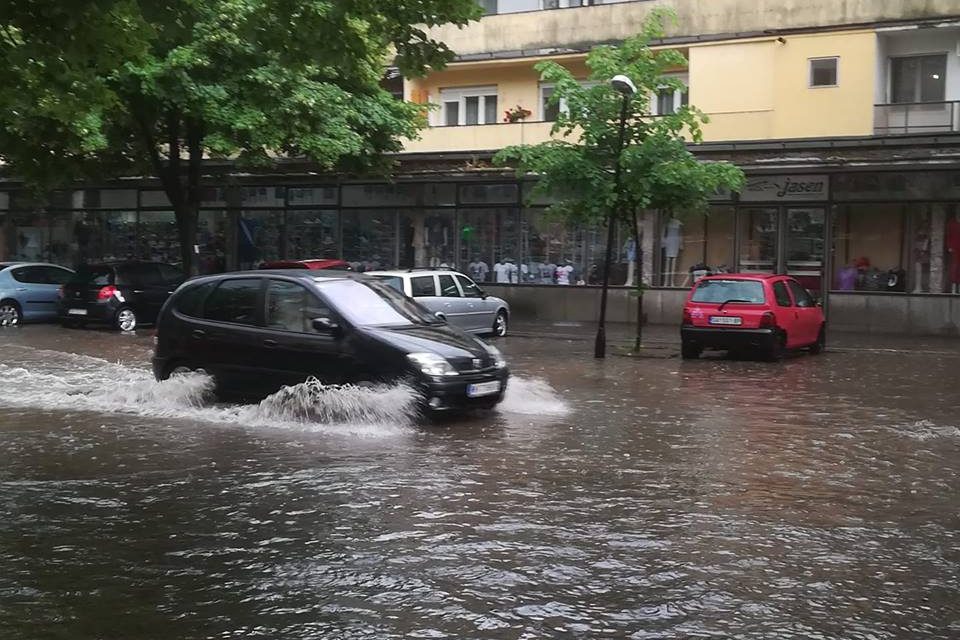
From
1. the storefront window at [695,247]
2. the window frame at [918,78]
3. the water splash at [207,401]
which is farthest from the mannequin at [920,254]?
the water splash at [207,401]

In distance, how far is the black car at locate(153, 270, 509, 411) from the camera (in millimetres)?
10203

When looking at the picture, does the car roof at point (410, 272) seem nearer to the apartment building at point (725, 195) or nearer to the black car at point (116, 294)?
the apartment building at point (725, 195)

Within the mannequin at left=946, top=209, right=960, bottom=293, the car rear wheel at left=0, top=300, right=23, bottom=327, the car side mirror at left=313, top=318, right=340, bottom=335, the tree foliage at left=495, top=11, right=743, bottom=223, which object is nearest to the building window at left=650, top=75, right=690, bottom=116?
the mannequin at left=946, top=209, right=960, bottom=293

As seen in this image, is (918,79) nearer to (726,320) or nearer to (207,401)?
(726,320)

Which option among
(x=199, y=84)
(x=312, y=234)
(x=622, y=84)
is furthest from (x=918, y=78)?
(x=312, y=234)

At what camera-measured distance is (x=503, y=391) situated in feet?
36.0

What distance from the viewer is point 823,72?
971 inches

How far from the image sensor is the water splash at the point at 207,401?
401 inches

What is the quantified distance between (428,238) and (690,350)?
12.7 meters

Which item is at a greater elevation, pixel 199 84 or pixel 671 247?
pixel 199 84

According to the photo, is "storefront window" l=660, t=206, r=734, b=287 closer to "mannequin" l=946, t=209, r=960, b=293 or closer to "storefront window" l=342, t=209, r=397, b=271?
"mannequin" l=946, t=209, r=960, b=293

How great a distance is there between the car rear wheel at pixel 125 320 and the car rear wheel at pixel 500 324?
835 cm

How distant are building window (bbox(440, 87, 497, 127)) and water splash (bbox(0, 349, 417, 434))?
56.0 ft

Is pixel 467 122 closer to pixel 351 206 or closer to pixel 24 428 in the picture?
pixel 351 206
